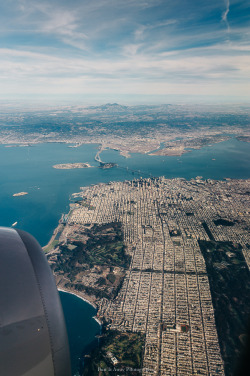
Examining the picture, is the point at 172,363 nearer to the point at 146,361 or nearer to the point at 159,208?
the point at 146,361

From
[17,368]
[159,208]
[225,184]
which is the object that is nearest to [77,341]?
[17,368]

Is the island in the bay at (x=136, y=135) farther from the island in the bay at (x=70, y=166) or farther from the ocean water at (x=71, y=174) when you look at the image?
the island in the bay at (x=70, y=166)

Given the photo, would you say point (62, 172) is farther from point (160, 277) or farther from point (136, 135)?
point (136, 135)

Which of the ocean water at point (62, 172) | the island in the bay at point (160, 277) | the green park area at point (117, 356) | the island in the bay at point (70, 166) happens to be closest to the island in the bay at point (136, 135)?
the ocean water at point (62, 172)

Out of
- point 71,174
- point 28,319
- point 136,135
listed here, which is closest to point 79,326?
point 28,319

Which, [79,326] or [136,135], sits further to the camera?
[136,135]
